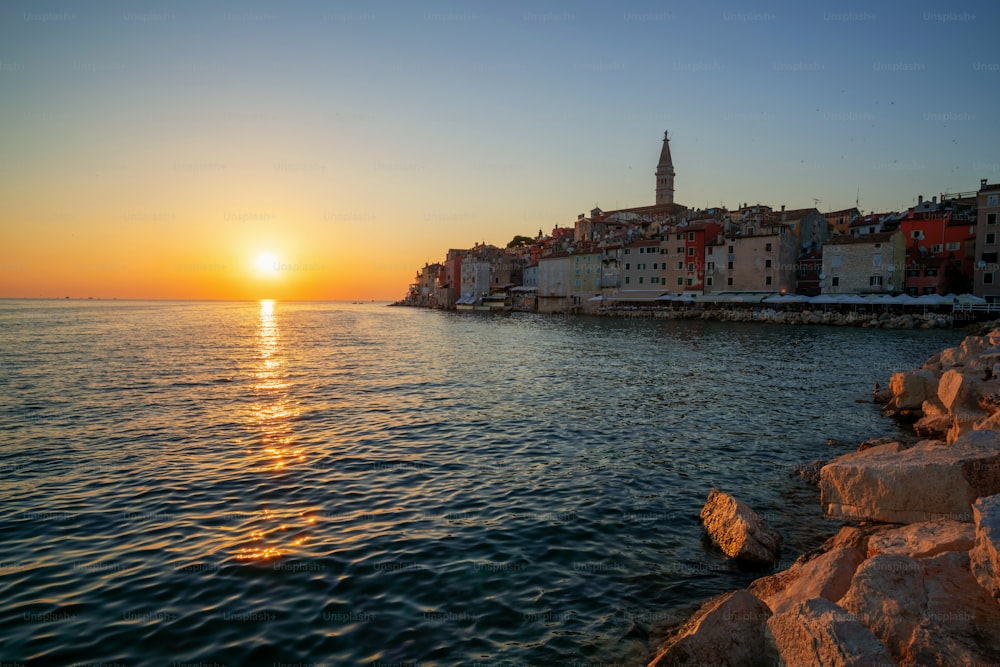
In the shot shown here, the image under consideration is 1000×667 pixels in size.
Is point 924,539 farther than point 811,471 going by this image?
No

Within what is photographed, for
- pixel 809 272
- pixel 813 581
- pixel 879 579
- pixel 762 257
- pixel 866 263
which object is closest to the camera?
pixel 879 579

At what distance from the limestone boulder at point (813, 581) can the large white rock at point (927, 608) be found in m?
0.44

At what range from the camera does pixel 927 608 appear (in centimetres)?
446

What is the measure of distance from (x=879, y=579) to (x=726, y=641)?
1.46 meters

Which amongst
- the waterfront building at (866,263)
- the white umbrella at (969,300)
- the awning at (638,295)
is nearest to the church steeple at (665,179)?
the awning at (638,295)

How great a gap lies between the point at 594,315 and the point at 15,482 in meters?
86.7

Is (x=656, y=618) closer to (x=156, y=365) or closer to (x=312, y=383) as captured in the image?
(x=312, y=383)

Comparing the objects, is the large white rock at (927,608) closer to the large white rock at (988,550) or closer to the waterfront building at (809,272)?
the large white rock at (988,550)

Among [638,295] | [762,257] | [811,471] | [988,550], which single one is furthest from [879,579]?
[638,295]

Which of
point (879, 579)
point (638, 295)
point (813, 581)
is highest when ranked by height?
point (638, 295)

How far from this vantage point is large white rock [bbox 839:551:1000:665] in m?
3.98

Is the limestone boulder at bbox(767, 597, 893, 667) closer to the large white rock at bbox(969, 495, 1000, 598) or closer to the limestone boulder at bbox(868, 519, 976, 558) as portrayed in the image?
the large white rock at bbox(969, 495, 1000, 598)

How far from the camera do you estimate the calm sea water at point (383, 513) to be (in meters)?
6.06

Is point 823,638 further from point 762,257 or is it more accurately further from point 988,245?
point 762,257
